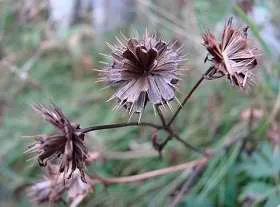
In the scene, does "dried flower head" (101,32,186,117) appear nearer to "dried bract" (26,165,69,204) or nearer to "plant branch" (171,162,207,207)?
"dried bract" (26,165,69,204)

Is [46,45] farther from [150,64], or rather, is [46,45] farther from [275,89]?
[150,64]

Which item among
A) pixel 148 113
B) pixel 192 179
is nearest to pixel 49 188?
pixel 192 179

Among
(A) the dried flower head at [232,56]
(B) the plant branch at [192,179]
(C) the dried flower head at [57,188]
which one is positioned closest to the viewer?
(A) the dried flower head at [232,56]

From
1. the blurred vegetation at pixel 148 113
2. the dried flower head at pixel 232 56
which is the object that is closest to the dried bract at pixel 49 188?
the blurred vegetation at pixel 148 113

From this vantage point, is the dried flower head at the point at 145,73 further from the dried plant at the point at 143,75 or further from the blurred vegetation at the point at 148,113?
the blurred vegetation at the point at 148,113

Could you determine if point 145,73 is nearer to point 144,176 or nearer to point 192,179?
point 144,176
